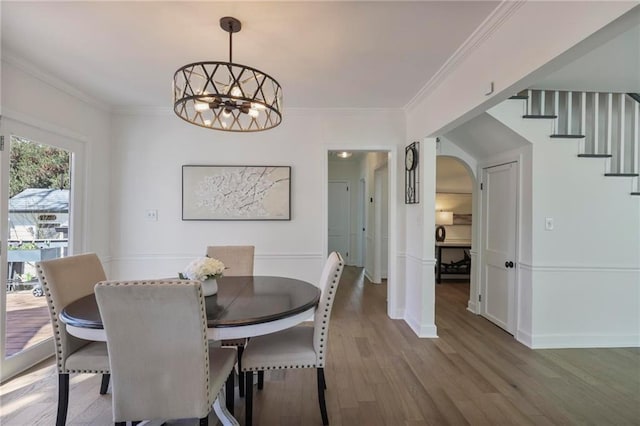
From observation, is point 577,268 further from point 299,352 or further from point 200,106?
point 200,106

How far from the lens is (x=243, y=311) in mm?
1633

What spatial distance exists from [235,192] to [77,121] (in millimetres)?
1696

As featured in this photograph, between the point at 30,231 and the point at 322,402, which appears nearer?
the point at 322,402

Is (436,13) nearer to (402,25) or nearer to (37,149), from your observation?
(402,25)

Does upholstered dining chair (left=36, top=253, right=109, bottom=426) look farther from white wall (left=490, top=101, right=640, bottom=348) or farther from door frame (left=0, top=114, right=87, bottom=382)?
white wall (left=490, top=101, right=640, bottom=348)

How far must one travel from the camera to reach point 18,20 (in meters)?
1.89

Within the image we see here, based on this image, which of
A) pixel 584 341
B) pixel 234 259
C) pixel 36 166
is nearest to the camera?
pixel 36 166

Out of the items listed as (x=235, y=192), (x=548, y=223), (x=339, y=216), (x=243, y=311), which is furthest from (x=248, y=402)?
(x=339, y=216)

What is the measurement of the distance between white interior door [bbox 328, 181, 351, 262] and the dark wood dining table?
498 cm

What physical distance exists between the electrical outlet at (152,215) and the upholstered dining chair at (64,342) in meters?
1.62

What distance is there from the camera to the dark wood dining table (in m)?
1.47

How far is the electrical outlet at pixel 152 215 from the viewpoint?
3.51 m

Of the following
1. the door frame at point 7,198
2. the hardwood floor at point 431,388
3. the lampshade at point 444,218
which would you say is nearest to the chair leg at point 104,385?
the hardwood floor at point 431,388

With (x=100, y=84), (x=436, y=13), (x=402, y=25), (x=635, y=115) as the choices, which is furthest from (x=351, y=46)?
(x=635, y=115)
